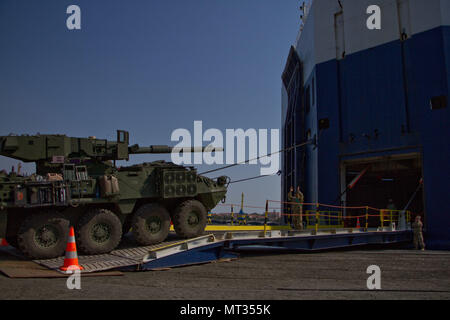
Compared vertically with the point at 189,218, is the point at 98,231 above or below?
below

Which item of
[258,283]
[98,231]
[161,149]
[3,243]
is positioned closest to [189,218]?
[161,149]

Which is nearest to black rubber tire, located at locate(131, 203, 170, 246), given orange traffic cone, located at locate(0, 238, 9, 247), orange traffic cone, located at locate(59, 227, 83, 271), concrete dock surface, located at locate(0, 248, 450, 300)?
concrete dock surface, located at locate(0, 248, 450, 300)

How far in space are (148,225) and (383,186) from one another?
17778 mm

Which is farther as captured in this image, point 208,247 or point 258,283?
point 208,247

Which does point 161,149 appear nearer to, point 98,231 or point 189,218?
point 189,218

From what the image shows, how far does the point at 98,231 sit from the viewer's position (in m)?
8.62

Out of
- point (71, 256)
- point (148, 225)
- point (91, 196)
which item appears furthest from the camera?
point (148, 225)

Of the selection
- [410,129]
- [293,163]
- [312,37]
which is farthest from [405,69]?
[293,163]

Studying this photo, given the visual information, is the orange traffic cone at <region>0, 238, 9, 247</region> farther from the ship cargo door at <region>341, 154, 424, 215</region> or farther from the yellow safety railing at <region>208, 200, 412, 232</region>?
the ship cargo door at <region>341, 154, 424, 215</region>

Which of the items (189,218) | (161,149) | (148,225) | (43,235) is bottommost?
(43,235)

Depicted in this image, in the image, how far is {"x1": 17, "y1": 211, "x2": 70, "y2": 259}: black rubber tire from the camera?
7.79 meters

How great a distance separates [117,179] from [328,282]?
4.98 m

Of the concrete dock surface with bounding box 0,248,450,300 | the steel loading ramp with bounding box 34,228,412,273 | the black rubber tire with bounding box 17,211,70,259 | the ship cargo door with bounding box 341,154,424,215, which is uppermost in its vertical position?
the ship cargo door with bounding box 341,154,424,215

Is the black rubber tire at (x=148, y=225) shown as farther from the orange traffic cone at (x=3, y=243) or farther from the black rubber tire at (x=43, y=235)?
the orange traffic cone at (x=3, y=243)
